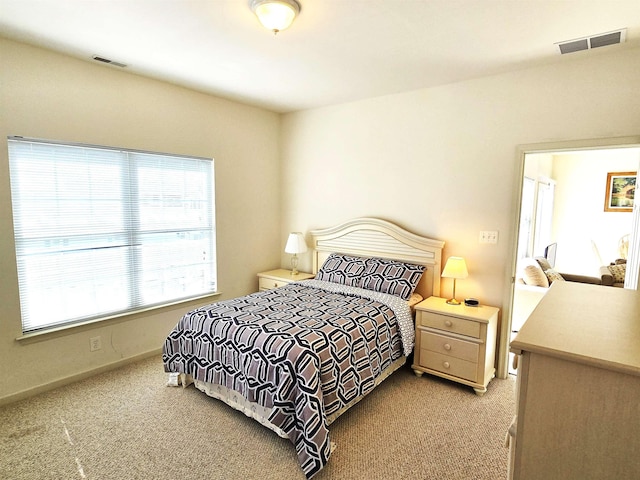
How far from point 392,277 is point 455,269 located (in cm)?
57

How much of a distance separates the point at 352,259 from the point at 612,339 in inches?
106

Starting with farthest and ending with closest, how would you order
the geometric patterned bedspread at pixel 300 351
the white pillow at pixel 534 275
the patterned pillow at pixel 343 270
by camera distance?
the white pillow at pixel 534 275 < the patterned pillow at pixel 343 270 < the geometric patterned bedspread at pixel 300 351

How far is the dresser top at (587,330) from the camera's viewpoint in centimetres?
99

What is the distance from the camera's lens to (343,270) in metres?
3.64

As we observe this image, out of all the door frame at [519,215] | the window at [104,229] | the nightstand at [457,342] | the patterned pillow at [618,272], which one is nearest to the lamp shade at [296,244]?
the window at [104,229]

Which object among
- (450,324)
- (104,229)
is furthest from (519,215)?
(104,229)

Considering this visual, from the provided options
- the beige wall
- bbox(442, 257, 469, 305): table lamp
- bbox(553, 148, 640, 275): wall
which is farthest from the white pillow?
the beige wall

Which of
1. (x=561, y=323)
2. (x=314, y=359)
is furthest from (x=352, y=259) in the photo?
(x=561, y=323)

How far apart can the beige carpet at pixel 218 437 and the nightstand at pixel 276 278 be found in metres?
1.54

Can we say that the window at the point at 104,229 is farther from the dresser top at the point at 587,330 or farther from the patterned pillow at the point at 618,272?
the patterned pillow at the point at 618,272

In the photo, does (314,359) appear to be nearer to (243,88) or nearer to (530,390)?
(530,390)

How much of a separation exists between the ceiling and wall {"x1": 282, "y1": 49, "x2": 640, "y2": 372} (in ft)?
0.55

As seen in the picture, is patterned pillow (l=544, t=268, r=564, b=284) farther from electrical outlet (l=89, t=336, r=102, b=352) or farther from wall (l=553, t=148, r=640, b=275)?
electrical outlet (l=89, t=336, r=102, b=352)

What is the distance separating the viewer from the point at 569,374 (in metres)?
1.02
